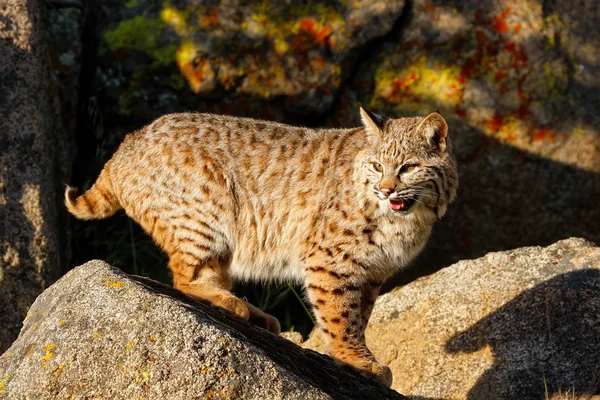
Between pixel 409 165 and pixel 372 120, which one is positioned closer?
pixel 409 165

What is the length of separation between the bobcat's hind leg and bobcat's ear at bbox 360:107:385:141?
1.26 metres

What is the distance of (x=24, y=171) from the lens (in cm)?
606

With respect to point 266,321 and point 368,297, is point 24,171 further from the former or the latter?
point 368,297

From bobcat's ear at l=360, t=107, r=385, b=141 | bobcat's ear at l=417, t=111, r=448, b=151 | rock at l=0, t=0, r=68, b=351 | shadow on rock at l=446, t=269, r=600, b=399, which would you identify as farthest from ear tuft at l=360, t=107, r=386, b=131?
rock at l=0, t=0, r=68, b=351

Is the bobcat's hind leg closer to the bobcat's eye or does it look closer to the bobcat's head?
the bobcat's head

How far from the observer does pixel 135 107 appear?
22.7 ft

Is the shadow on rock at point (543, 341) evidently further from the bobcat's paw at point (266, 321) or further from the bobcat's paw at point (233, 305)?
the bobcat's paw at point (233, 305)

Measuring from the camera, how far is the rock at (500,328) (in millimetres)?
5070

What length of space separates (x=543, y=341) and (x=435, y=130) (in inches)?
56.3

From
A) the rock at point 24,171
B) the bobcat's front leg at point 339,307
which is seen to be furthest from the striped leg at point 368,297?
the rock at point 24,171

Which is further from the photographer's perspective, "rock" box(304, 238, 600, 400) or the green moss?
the green moss

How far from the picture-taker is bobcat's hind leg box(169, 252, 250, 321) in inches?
203

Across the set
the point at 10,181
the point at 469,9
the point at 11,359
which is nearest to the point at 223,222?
the point at 10,181

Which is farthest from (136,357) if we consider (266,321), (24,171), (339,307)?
(24,171)
